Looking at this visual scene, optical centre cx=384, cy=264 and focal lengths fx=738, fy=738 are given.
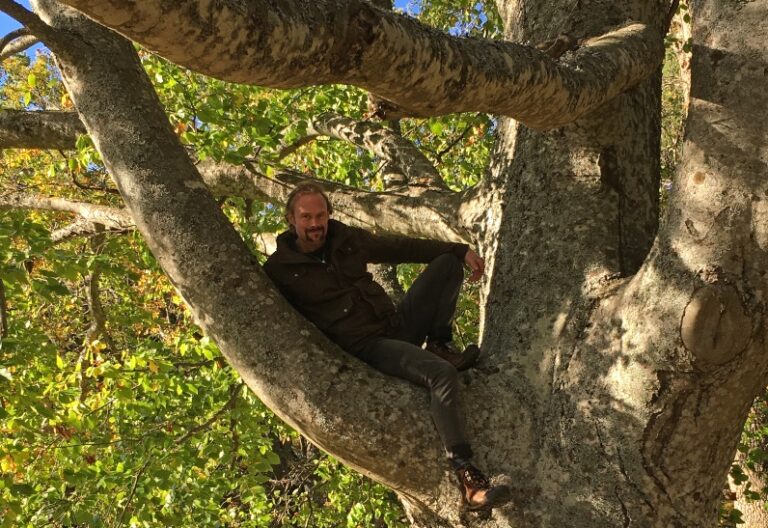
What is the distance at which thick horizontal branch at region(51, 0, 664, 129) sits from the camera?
1.91 m

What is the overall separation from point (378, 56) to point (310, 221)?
132 centimetres

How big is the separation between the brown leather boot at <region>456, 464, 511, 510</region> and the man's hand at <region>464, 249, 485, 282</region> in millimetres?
997

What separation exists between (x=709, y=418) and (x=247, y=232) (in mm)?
4277

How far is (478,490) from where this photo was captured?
2738mm

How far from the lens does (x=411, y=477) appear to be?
9.23ft

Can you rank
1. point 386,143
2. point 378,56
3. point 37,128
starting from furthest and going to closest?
point 386,143 < point 37,128 < point 378,56

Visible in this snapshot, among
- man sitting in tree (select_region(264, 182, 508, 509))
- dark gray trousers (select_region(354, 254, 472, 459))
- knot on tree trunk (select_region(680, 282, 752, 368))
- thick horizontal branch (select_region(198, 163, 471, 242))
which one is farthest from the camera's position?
thick horizontal branch (select_region(198, 163, 471, 242))

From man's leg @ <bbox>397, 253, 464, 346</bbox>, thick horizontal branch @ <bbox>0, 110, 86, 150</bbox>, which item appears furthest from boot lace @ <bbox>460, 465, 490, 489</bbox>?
A: thick horizontal branch @ <bbox>0, 110, 86, 150</bbox>

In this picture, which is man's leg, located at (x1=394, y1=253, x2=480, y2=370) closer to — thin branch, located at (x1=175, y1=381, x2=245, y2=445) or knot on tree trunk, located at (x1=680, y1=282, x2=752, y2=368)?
knot on tree trunk, located at (x1=680, y1=282, x2=752, y2=368)

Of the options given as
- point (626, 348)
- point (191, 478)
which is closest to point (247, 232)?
point (191, 478)

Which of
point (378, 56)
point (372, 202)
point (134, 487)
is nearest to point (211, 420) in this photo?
point (134, 487)

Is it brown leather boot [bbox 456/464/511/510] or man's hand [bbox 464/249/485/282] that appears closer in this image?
brown leather boot [bbox 456/464/511/510]

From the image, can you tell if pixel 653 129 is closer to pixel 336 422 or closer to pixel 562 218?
pixel 562 218

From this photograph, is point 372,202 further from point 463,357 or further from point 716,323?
point 716,323
